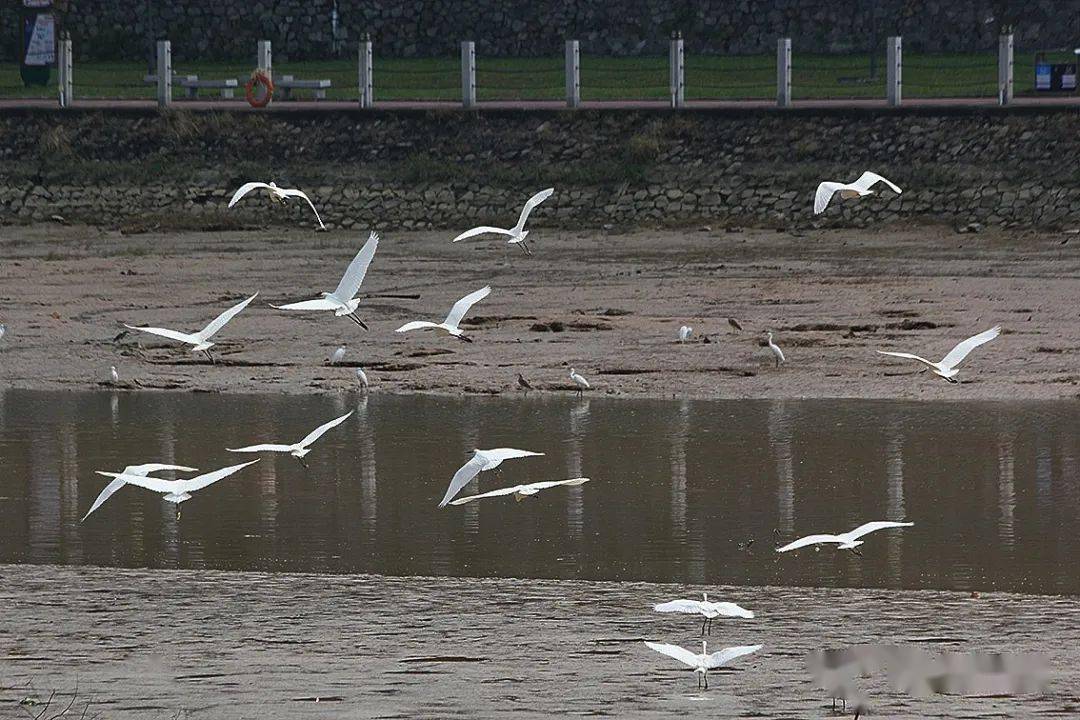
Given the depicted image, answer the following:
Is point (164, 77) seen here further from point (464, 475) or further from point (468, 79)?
point (464, 475)

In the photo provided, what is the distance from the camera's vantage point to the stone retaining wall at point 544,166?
63.2ft

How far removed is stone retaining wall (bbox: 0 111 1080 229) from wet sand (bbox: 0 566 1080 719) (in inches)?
461

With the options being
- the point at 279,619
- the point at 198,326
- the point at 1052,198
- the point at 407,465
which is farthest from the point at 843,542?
the point at 1052,198

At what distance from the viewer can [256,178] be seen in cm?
2102

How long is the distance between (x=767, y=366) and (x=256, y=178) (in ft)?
29.8

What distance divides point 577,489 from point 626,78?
15.4 meters

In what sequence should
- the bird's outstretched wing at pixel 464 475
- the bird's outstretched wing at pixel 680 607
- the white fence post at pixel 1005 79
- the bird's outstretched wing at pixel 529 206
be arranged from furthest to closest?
1. the white fence post at pixel 1005 79
2. the bird's outstretched wing at pixel 529 206
3. the bird's outstretched wing at pixel 464 475
4. the bird's outstretched wing at pixel 680 607

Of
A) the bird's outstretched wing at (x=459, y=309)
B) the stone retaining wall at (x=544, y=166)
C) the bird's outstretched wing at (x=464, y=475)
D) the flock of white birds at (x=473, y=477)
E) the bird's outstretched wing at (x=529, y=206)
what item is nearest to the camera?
the flock of white birds at (x=473, y=477)

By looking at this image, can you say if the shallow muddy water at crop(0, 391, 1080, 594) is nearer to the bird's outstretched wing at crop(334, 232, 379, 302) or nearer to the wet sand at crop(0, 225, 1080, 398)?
the wet sand at crop(0, 225, 1080, 398)

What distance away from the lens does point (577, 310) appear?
615 inches

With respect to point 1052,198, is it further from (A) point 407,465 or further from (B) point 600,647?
(B) point 600,647

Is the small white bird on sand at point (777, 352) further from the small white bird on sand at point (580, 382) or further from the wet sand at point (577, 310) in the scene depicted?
the small white bird on sand at point (580, 382)

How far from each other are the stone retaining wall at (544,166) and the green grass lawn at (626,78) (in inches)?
74.7

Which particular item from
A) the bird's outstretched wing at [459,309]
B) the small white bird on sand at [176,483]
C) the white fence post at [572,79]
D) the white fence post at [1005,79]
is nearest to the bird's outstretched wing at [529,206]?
the bird's outstretched wing at [459,309]
